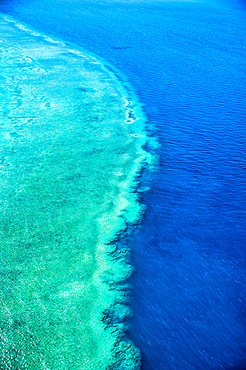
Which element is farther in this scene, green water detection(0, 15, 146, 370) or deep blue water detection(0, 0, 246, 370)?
deep blue water detection(0, 0, 246, 370)

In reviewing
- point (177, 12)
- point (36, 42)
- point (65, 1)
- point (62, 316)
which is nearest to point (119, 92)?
point (36, 42)

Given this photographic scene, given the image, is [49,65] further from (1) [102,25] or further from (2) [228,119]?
(2) [228,119]

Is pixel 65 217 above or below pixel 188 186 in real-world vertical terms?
below

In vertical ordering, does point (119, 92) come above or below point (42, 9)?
below

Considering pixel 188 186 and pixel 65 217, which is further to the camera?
pixel 188 186
